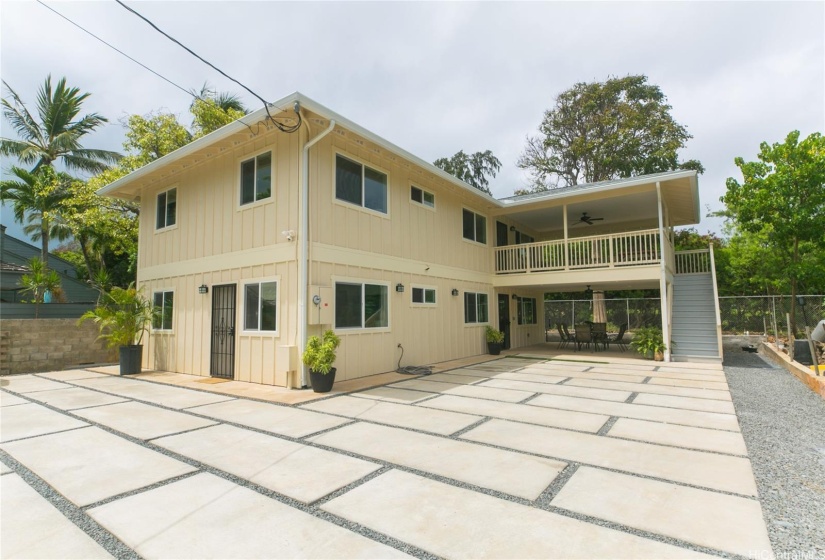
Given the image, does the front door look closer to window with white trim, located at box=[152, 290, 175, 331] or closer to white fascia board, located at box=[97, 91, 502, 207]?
white fascia board, located at box=[97, 91, 502, 207]

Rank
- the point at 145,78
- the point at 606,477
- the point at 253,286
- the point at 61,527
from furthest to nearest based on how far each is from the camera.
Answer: the point at 253,286 → the point at 145,78 → the point at 606,477 → the point at 61,527

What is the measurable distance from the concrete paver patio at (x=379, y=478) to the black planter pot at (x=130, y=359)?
2638 millimetres

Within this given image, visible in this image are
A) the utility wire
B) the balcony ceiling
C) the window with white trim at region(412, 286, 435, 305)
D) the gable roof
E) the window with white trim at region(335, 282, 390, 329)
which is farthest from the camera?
the balcony ceiling

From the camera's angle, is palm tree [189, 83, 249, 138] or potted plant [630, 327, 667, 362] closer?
potted plant [630, 327, 667, 362]

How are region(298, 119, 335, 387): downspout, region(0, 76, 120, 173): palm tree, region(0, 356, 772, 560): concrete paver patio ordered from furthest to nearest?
region(0, 76, 120, 173): palm tree
region(298, 119, 335, 387): downspout
region(0, 356, 772, 560): concrete paver patio

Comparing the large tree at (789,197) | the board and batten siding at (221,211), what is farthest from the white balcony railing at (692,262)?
the board and batten siding at (221,211)

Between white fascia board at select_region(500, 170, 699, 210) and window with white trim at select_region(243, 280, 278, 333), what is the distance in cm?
731

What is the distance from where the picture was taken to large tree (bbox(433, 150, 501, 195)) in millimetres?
24203

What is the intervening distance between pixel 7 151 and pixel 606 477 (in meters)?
21.9

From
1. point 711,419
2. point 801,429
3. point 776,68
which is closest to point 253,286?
point 711,419

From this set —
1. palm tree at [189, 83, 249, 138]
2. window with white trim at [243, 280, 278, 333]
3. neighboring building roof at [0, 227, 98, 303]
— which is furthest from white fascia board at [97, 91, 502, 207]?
neighboring building roof at [0, 227, 98, 303]

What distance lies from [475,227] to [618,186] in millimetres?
3817

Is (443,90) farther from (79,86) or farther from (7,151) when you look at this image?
(7,151)

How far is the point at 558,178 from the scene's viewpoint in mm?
21156
